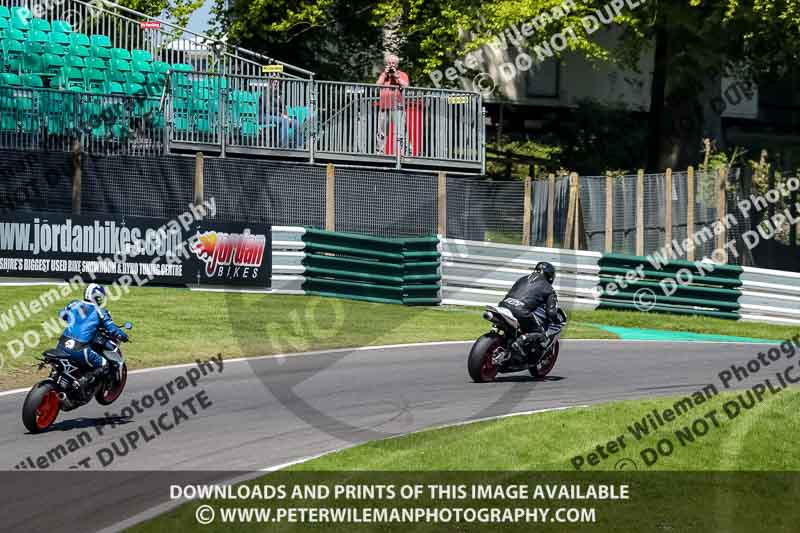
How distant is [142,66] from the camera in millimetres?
26250

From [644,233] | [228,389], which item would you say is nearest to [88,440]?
[228,389]

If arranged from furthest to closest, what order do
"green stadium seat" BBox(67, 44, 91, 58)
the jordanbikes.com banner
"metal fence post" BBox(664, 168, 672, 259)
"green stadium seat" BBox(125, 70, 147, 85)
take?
"green stadium seat" BBox(125, 70, 147, 85) < "green stadium seat" BBox(67, 44, 91, 58) < "metal fence post" BBox(664, 168, 672, 259) < the jordanbikes.com banner

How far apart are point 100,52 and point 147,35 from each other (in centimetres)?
133

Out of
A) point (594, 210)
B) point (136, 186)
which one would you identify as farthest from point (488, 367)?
point (594, 210)

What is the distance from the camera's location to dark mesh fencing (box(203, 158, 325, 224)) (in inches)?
906

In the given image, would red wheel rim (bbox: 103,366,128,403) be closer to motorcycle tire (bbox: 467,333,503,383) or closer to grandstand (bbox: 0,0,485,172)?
motorcycle tire (bbox: 467,333,503,383)

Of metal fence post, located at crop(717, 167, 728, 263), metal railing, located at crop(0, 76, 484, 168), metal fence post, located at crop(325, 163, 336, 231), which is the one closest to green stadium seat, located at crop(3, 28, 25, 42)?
metal railing, located at crop(0, 76, 484, 168)

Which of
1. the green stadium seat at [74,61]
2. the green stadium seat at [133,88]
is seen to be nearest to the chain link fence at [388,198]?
the green stadium seat at [133,88]

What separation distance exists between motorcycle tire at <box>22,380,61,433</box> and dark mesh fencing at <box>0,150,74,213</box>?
32.2ft

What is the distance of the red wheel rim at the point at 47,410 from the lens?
1263 centimetres

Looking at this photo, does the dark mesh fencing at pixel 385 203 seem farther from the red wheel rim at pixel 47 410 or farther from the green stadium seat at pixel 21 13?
the red wheel rim at pixel 47 410

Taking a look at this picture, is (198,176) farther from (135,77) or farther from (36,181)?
(135,77)

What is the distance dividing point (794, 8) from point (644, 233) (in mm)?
6367

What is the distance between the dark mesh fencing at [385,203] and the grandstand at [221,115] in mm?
652
